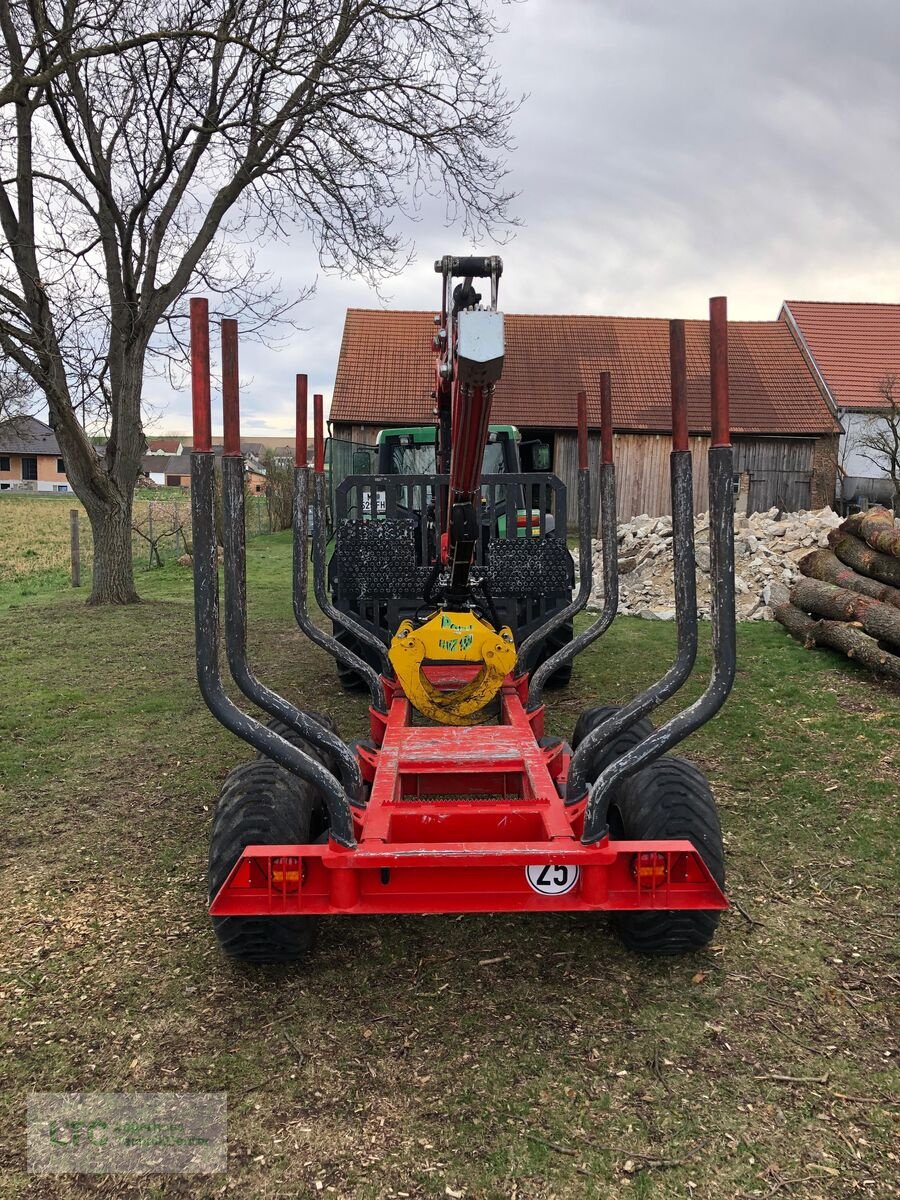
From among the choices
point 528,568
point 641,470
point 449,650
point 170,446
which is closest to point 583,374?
point 641,470

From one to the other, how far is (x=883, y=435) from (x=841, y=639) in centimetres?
1370

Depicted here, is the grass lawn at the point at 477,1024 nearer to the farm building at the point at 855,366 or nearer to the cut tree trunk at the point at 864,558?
the cut tree trunk at the point at 864,558

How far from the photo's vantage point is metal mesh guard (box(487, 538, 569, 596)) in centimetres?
592

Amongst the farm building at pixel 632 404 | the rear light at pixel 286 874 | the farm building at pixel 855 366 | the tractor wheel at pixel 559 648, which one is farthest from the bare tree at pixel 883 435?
the rear light at pixel 286 874

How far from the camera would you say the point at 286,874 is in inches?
113

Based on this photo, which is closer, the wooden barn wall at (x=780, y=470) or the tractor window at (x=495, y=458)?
the tractor window at (x=495, y=458)

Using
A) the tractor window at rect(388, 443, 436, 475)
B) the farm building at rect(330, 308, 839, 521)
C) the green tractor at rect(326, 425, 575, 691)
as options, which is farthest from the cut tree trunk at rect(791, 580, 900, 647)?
the farm building at rect(330, 308, 839, 521)

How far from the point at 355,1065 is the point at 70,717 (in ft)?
15.2

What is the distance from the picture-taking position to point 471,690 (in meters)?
4.70

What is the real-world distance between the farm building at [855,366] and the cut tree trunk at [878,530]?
1164cm

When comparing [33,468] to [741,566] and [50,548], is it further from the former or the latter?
[741,566]

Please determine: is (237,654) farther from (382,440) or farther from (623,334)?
(623,334)

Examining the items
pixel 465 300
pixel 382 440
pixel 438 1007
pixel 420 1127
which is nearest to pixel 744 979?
pixel 438 1007

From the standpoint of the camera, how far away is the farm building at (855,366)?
21.7 m
